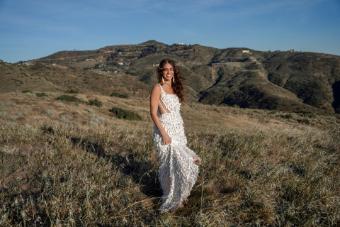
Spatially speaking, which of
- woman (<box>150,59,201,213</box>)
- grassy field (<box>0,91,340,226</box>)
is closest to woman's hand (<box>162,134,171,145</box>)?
woman (<box>150,59,201,213</box>)

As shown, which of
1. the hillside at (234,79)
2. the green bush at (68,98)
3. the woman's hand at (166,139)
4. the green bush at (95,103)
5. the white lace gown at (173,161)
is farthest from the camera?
the hillside at (234,79)

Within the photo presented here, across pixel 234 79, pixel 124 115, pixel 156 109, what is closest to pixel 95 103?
pixel 124 115

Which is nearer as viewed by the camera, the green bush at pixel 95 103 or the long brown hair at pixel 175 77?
the long brown hair at pixel 175 77

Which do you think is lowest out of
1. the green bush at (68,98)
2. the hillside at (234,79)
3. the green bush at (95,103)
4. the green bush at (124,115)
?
the hillside at (234,79)

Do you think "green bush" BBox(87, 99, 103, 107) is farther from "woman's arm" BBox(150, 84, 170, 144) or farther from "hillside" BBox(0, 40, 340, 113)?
"woman's arm" BBox(150, 84, 170, 144)

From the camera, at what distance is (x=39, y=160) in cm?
556

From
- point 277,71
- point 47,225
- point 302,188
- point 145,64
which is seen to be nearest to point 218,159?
point 302,188

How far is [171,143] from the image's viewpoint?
4762mm

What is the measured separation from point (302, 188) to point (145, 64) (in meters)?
176

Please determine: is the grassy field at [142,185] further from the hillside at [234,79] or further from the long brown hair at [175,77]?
the hillside at [234,79]

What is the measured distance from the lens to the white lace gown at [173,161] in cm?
448

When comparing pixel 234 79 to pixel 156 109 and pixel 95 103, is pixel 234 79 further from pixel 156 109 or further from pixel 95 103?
pixel 156 109

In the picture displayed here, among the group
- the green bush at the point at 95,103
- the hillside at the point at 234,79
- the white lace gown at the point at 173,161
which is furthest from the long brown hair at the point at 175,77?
the hillside at the point at 234,79

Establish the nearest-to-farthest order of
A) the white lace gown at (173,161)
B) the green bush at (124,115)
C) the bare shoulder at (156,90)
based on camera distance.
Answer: the white lace gown at (173,161), the bare shoulder at (156,90), the green bush at (124,115)
